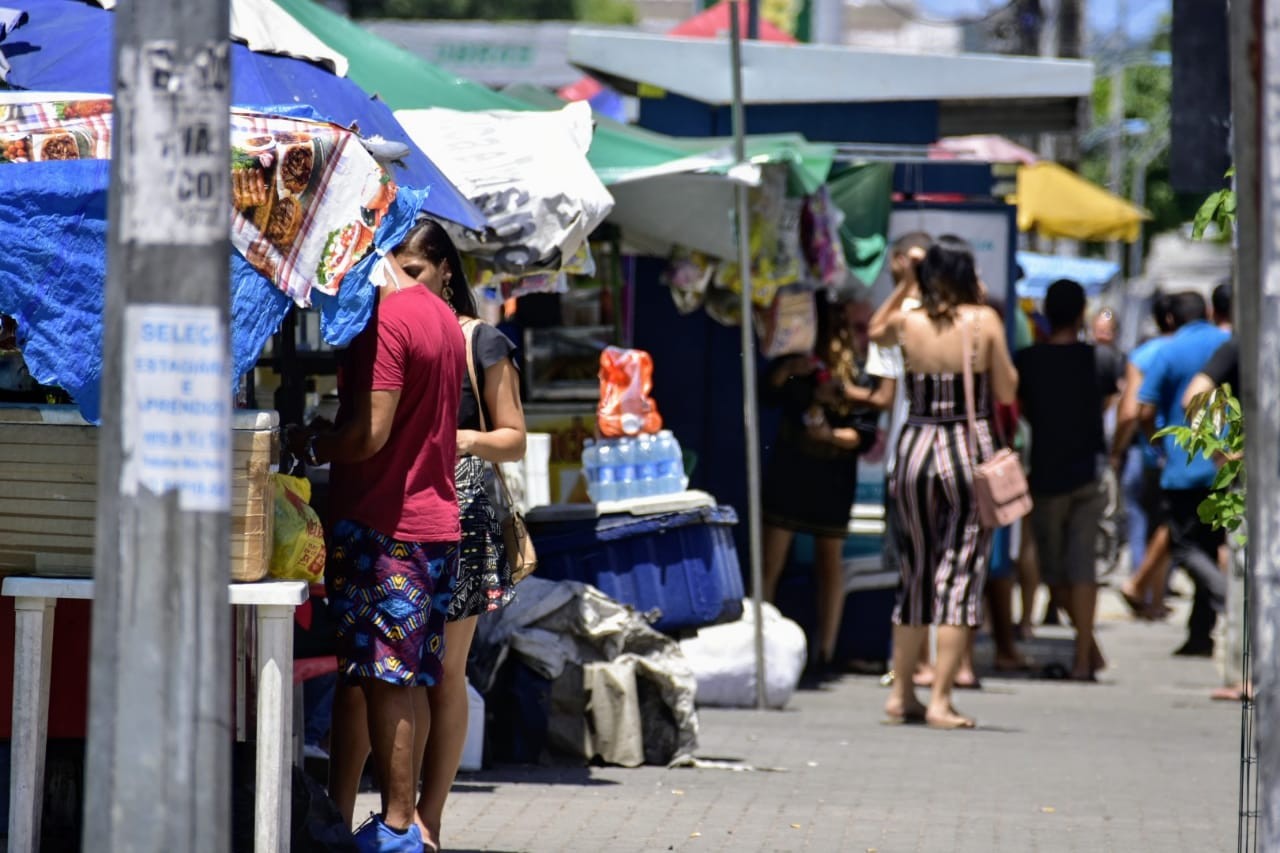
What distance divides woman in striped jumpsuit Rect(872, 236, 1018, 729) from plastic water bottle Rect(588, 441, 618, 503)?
1.29 metres

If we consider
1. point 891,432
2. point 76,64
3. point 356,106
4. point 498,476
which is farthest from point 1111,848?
point 891,432

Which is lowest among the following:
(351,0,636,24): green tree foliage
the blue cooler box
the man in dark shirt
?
the blue cooler box

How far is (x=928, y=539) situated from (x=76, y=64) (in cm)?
Result: 428

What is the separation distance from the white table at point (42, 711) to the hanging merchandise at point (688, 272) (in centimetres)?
529

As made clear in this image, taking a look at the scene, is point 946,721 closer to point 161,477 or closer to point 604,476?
point 604,476

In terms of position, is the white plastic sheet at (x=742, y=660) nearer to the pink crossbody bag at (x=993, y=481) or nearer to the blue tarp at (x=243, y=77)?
the pink crossbody bag at (x=993, y=481)

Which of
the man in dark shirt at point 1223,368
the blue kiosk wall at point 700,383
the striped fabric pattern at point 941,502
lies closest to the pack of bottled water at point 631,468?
the striped fabric pattern at point 941,502

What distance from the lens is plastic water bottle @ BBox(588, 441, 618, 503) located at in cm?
854

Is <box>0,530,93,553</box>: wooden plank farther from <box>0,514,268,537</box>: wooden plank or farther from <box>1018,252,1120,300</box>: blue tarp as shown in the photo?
<box>1018,252,1120,300</box>: blue tarp

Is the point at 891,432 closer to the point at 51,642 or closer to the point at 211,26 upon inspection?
the point at 51,642

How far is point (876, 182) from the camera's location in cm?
1108

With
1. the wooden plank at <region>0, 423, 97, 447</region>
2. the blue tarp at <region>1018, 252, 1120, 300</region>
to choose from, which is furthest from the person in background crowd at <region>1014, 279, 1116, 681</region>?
the blue tarp at <region>1018, 252, 1120, 300</region>

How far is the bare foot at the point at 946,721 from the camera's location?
9.11 m

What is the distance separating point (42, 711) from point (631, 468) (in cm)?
389
